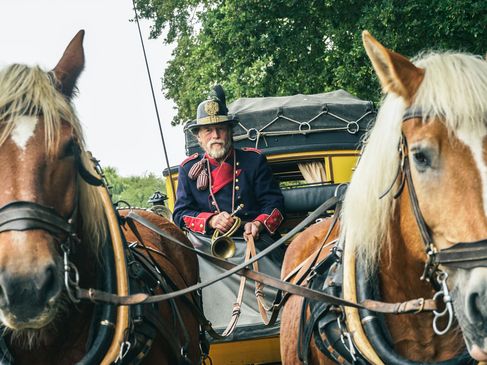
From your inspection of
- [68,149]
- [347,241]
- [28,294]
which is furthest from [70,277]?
[347,241]

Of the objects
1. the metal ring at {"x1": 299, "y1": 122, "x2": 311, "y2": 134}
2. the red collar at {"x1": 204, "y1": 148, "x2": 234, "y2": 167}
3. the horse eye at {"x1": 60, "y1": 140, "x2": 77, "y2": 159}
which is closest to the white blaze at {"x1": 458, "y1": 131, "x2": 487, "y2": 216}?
the horse eye at {"x1": 60, "y1": 140, "x2": 77, "y2": 159}

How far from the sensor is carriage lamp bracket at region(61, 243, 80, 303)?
2.97 m

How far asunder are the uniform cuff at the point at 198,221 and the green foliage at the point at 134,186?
1292 inches

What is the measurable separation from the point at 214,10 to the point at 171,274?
10.8 m

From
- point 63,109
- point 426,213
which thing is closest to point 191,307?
point 63,109

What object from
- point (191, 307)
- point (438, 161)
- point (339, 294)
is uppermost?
point (438, 161)

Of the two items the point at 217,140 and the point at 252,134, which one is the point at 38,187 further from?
the point at 252,134

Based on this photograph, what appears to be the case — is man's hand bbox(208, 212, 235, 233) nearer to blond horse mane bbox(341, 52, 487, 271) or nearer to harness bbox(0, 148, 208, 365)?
harness bbox(0, 148, 208, 365)

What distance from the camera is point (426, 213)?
9.29 ft

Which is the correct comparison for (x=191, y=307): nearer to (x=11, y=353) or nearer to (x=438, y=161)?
(x=11, y=353)

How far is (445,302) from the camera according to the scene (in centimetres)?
290

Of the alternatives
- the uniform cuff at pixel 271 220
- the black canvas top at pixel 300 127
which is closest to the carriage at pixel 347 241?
the uniform cuff at pixel 271 220

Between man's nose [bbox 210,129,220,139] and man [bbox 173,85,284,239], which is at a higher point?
man's nose [bbox 210,129,220,139]

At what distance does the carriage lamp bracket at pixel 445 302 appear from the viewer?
284 centimetres
